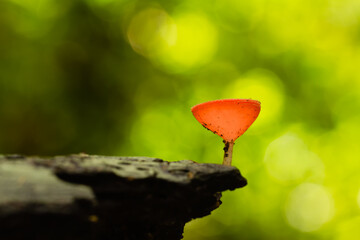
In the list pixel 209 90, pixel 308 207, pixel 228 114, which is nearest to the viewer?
pixel 228 114

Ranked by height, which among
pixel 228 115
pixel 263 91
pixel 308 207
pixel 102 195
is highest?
pixel 263 91

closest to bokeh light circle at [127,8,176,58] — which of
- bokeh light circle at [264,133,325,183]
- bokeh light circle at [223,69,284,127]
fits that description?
bokeh light circle at [223,69,284,127]

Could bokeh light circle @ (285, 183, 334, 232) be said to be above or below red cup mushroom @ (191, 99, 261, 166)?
above

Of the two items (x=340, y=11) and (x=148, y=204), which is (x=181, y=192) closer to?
(x=148, y=204)

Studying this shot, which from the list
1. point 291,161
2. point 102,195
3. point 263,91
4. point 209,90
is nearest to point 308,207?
point 291,161

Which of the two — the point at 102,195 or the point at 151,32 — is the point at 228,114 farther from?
the point at 151,32

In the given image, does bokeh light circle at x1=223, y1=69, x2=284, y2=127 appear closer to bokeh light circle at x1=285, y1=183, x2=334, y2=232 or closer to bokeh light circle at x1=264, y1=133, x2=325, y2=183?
bokeh light circle at x1=264, y1=133, x2=325, y2=183

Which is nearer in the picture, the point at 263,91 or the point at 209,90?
the point at 263,91
